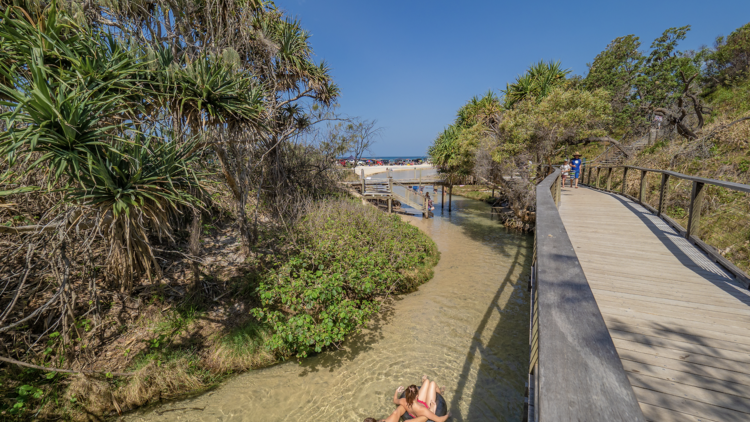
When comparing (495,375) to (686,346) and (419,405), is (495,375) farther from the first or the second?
(686,346)

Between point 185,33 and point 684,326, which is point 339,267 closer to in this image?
point 684,326

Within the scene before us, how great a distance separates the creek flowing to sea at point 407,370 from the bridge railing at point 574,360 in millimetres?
4692

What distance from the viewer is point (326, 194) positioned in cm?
1209

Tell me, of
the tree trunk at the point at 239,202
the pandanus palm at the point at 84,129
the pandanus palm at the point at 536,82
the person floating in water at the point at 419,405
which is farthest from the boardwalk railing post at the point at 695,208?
the pandanus palm at the point at 536,82

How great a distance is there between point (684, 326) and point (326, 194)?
10.8 metres

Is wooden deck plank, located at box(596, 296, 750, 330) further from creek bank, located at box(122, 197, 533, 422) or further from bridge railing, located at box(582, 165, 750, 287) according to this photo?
creek bank, located at box(122, 197, 533, 422)

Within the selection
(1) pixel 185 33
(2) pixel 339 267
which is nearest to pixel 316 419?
(2) pixel 339 267

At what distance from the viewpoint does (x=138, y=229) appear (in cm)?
455

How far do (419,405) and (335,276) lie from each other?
9.04 ft

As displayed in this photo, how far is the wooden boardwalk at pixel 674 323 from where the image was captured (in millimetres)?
1952

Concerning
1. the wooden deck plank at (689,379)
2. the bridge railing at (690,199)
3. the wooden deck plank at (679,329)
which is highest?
the bridge railing at (690,199)

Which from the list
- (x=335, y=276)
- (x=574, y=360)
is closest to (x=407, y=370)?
(x=335, y=276)

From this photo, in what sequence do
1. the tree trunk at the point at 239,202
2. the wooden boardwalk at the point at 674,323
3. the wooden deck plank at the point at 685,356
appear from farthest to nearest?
the tree trunk at the point at 239,202 < the wooden deck plank at the point at 685,356 < the wooden boardwalk at the point at 674,323

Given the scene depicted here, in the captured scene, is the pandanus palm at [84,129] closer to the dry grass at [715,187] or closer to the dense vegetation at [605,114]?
the dry grass at [715,187]
